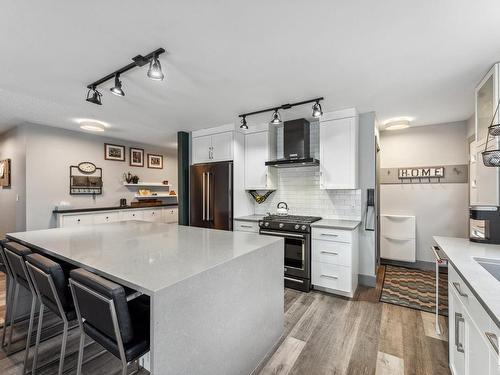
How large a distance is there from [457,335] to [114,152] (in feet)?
19.9

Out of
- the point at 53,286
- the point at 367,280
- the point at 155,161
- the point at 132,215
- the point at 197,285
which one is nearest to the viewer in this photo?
the point at 197,285

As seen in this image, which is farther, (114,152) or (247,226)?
(114,152)

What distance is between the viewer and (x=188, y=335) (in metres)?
1.20

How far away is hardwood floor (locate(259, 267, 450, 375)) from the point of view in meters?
1.82

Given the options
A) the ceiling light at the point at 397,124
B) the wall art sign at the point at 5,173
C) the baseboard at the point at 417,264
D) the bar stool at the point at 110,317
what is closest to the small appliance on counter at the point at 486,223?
the ceiling light at the point at 397,124

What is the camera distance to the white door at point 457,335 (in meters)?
1.44

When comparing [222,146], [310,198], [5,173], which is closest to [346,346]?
[310,198]

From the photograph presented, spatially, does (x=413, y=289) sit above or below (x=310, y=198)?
below

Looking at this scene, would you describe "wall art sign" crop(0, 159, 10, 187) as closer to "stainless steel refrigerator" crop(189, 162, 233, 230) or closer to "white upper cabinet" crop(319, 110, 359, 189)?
"stainless steel refrigerator" crop(189, 162, 233, 230)

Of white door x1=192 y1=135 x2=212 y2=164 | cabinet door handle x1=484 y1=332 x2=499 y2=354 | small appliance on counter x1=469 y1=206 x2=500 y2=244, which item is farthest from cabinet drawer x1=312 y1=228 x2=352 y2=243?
white door x1=192 y1=135 x2=212 y2=164

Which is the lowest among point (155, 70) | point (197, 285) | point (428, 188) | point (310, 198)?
point (197, 285)

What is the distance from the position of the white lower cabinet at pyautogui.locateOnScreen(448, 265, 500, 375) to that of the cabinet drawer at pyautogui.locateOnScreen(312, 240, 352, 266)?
3.98 ft

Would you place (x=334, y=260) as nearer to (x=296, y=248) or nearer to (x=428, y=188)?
(x=296, y=248)

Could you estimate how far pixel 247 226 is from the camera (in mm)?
3791
